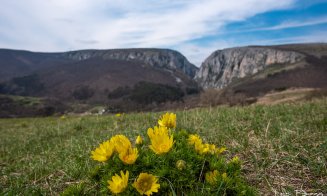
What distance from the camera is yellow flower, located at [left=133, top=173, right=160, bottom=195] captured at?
6.89 feet

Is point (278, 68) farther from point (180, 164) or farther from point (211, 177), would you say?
point (180, 164)

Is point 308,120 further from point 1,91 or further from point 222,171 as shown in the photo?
point 1,91

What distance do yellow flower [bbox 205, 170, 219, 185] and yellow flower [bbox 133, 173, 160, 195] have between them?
48 centimetres

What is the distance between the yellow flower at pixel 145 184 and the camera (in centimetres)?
210

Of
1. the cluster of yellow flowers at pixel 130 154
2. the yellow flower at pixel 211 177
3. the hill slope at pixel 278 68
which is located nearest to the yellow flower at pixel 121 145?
the cluster of yellow flowers at pixel 130 154

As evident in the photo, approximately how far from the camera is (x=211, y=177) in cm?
238

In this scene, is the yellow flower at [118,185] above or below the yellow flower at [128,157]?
below

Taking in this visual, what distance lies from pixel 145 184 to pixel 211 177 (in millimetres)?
594

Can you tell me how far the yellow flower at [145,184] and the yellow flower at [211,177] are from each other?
48 cm

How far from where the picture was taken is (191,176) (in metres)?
2.43

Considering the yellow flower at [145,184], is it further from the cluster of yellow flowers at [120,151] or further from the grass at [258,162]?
the grass at [258,162]

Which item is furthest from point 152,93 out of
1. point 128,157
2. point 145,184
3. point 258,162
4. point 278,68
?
point 145,184

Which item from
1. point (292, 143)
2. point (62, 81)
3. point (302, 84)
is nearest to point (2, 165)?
point (292, 143)

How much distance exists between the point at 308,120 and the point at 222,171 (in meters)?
3.94
